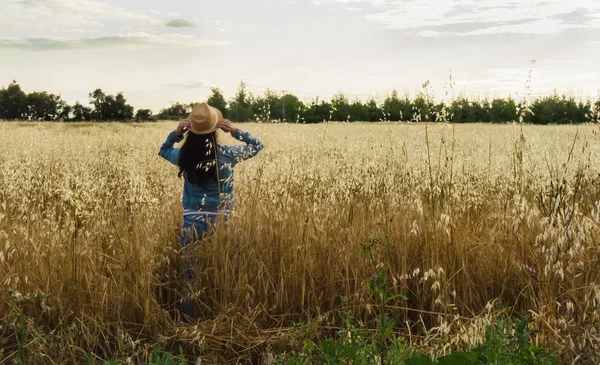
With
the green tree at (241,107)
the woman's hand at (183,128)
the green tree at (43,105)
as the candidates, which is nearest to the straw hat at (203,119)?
the woman's hand at (183,128)

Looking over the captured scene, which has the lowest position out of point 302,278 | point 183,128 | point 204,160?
point 302,278

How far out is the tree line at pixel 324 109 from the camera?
14.1 feet

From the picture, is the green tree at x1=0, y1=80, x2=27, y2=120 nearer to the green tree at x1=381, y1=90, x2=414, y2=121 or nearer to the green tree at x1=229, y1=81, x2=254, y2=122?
the green tree at x1=229, y1=81, x2=254, y2=122

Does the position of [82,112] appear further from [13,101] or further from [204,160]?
[204,160]

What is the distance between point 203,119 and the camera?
4.05m

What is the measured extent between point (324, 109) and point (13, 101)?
49221mm

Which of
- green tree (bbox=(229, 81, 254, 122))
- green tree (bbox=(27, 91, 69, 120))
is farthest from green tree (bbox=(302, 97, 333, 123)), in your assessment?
green tree (bbox=(27, 91, 69, 120))

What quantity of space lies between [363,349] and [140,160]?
7.19 m

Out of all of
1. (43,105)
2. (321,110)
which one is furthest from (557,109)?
(43,105)

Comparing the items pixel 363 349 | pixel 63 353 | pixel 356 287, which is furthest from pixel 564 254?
pixel 63 353

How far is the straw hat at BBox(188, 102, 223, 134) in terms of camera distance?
4.05m

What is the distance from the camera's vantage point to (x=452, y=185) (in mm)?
4148

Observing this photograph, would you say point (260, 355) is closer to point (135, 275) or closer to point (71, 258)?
point (135, 275)

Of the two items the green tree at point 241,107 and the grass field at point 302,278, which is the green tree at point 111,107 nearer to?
the green tree at point 241,107
